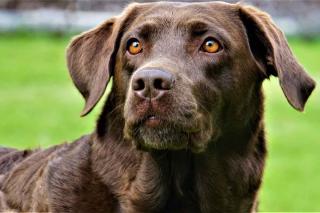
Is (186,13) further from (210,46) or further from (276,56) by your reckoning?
(276,56)

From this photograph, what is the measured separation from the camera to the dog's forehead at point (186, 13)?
18.5ft

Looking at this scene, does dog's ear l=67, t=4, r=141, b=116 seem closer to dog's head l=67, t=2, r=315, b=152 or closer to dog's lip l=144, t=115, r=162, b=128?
dog's head l=67, t=2, r=315, b=152

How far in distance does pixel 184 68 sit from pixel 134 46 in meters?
0.40

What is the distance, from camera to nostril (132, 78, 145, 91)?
199 inches

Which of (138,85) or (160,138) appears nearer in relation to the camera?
(138,85)

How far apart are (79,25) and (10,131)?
40.6ft

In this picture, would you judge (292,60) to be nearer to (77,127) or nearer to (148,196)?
(148,196)

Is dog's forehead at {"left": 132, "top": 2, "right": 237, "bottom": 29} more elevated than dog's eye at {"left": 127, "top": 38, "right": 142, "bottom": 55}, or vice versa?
dog's forehead at {"left": 132, "top": 2, "right": 237, "bottom": 29}

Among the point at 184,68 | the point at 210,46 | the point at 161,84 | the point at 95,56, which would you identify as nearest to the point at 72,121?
the point at 95,56

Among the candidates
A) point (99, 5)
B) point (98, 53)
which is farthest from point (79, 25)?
point (98, 53)

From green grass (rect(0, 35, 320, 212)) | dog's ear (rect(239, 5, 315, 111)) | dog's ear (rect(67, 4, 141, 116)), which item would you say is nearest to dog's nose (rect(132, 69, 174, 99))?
Answer: dog's ear (rect(67, 4, 141, 116))

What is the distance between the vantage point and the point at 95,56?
582 cm

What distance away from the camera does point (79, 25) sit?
25250 millimetres

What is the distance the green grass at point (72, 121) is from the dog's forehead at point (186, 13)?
1924 millimetres
